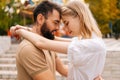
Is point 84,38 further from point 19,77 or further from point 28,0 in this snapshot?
point 28,0

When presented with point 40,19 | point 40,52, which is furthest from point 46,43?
point 40,19

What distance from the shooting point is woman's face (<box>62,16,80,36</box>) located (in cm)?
291

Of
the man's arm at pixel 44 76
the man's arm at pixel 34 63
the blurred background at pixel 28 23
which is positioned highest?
the man's arm at pixel 34 63

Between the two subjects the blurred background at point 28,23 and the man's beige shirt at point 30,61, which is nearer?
the man's beige shirt at point 30,61

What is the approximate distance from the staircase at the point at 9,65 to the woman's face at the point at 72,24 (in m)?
6.85

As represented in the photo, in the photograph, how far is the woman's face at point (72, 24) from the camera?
9.55 feet

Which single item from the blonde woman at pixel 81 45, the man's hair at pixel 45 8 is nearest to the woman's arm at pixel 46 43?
the blonde woman at pixel 81 45

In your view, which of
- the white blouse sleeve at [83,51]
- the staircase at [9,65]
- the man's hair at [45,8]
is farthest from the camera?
the staircase at [9,65]

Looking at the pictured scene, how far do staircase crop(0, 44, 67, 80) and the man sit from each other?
6.72m

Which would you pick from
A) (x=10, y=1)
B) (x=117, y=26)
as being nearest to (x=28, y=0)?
(x=10, y=1)

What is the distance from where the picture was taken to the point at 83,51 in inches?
113

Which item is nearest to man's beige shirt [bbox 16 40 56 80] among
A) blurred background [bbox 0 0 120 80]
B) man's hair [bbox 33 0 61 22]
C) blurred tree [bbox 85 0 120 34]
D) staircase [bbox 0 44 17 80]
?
man's hair [bbox 33 0 61 22]

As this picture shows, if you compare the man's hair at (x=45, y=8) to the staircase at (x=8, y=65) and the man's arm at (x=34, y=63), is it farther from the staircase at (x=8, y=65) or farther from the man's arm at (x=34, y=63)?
the staircase at (x=8, y=65)

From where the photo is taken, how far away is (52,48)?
9.68ft
